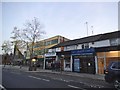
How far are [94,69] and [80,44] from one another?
7187mm

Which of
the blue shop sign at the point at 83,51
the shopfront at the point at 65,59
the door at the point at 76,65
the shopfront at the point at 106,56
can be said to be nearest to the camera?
the shopfront at the point at 106,56

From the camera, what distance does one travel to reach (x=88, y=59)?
1271 inches

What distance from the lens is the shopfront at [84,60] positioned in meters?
31.1

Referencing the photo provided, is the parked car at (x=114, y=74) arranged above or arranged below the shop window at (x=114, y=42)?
below

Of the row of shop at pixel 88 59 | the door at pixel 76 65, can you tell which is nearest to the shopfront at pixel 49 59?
the row of shop at pixel 88 59

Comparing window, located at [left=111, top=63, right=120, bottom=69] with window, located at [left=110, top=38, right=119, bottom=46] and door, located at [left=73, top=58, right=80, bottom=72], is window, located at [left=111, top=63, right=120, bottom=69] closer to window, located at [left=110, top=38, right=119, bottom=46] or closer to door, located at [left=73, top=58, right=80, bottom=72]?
window, located at [left=110, top=38, right=119, bottom=46]

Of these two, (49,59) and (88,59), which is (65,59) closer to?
(49,59)

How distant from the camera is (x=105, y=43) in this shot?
2983 cm

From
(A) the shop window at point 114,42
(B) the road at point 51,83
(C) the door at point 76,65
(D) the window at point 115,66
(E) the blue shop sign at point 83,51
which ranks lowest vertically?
(B) the road at point 51,83

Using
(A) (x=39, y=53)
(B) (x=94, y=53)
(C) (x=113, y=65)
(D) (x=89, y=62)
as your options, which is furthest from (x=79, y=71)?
(A) (x=39, y=53)

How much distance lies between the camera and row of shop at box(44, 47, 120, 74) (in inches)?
1106

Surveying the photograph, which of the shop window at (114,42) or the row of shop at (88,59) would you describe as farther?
the shop window at (114,42)

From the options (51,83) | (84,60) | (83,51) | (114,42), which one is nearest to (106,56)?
(114,42)

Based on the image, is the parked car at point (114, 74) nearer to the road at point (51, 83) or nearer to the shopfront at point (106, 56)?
the road at point (51, 83)
